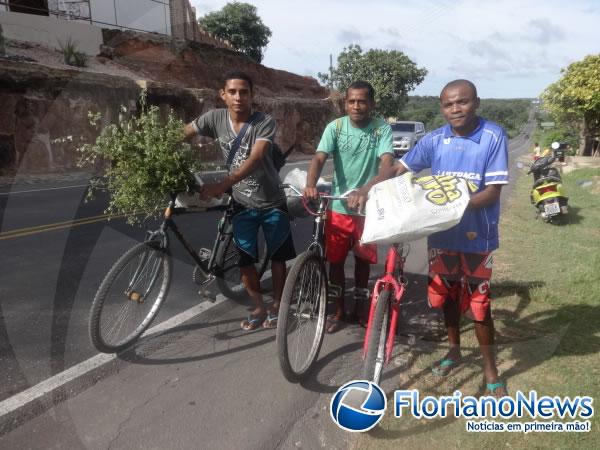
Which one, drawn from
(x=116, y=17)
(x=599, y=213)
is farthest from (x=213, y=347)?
(x=116, y=17)

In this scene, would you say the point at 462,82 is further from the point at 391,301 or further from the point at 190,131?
the point at 190,131

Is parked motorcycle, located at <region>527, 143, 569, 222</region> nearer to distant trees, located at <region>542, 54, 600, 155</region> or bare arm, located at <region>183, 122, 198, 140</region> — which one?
bare arm, located at <region>183, 122, 198, 140</region>

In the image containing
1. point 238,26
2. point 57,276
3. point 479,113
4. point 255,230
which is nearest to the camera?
point 255,230

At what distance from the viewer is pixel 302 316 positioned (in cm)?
324

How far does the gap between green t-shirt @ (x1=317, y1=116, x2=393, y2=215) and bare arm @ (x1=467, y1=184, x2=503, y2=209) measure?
99cm

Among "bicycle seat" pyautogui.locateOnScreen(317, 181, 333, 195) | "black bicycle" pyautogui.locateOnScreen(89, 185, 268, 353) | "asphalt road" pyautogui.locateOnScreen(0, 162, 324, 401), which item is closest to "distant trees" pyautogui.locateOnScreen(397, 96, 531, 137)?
"asphalt road" pyautogui.locateOnScreen(0, 162, 324, 401)

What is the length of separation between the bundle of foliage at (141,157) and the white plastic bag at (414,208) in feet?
4.63

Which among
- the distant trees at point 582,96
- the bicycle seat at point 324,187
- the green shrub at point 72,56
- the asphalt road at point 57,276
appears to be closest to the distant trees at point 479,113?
the distant trees at point 582,96

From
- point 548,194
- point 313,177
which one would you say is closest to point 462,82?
point 313,177

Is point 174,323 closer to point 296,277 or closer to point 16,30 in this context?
point 296,277

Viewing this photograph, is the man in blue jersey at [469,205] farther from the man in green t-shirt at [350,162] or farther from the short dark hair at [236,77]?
the short dark hair at [236,77]

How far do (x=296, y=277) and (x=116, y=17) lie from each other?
28.9m

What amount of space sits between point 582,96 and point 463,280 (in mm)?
20969

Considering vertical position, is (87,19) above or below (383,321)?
above
